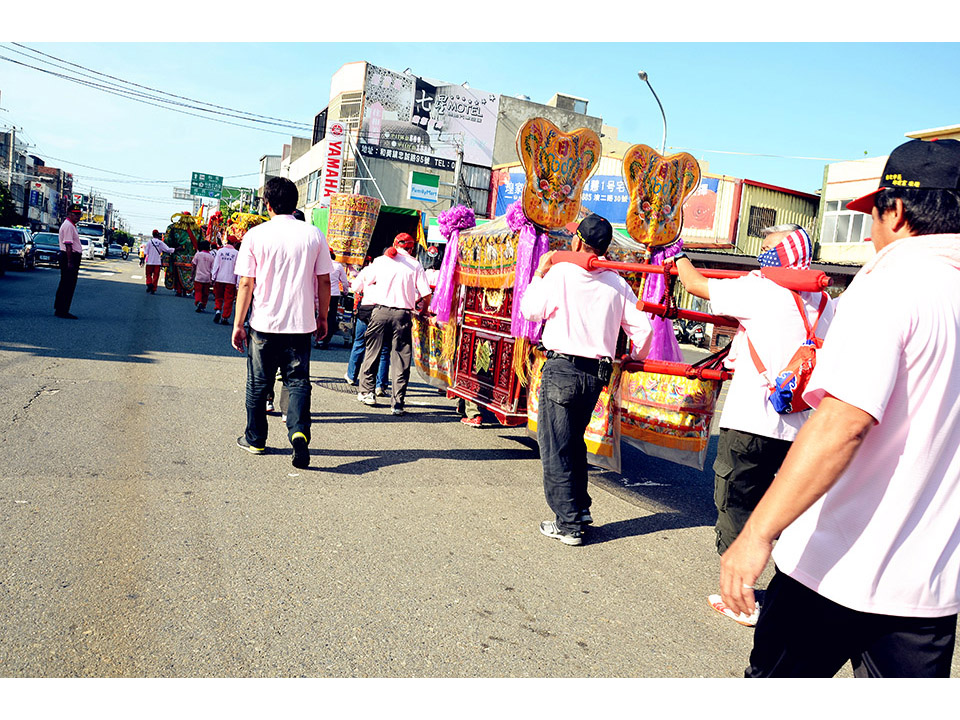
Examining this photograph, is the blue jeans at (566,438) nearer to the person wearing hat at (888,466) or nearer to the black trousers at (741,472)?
the black trousers at (741,472)

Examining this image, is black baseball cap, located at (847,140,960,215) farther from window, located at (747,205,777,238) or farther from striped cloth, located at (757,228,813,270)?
window, located at (747,205,777,238)

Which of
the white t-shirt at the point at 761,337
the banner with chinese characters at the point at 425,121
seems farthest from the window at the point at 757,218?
the white t-shirt at the point at 761,337

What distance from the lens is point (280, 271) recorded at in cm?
556

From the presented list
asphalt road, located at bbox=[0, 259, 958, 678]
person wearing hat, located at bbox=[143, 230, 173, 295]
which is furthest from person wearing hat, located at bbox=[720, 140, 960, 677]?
person wearing hat, located at bbox=[143, 230, 173, 295]

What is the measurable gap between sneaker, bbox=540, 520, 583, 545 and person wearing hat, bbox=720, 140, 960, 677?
264 cm

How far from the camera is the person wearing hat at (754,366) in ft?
12.1

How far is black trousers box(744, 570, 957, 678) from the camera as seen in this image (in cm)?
174

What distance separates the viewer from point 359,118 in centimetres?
Result: 3362

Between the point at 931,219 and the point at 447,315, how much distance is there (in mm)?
6344

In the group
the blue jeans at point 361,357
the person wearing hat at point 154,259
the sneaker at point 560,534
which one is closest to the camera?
the sneaker at point 560,534

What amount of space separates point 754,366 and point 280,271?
11.5ft

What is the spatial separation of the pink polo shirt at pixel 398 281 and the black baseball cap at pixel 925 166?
6.62 meters

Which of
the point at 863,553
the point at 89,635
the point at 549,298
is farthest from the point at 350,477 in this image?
the point at 863,553

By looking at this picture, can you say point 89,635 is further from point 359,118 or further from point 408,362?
point 359,118
